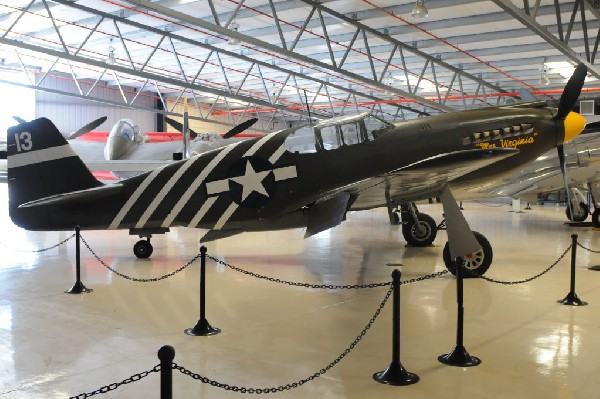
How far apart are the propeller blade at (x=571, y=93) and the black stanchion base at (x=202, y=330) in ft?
18.8

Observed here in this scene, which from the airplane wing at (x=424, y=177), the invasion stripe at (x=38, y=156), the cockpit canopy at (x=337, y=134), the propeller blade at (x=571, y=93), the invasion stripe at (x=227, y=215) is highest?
the propeller blade at (x=571, y=93)

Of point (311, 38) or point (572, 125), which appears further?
point (311, 38)

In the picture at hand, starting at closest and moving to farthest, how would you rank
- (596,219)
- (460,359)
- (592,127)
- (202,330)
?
(460,359) < (202,330) < (592,127) < (596,219)

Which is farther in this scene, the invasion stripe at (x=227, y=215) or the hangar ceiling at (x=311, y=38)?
the hangar ceiling at (x=311, y=38)

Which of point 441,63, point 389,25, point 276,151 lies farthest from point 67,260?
point 441,63

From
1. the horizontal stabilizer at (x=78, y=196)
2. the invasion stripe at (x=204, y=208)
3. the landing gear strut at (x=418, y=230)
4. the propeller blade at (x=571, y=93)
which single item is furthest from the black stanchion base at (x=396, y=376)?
the landing gear strut at (x=418, y=230)

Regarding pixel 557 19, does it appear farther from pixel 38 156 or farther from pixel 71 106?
pixel 71 106

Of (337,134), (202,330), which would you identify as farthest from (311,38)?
(202,330)

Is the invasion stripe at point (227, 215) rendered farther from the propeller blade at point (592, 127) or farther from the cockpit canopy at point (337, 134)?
the propeller blade at point (592, 127)

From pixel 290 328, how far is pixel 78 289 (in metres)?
3.04

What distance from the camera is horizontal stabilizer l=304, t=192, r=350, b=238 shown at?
22.5 ft

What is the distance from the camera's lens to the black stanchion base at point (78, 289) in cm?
690

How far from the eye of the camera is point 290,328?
541 cm

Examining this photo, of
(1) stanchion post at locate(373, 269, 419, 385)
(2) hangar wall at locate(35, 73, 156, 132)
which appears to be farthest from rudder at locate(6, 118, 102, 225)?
(2) hangar wall at locate(35, 73, 156, 132)
